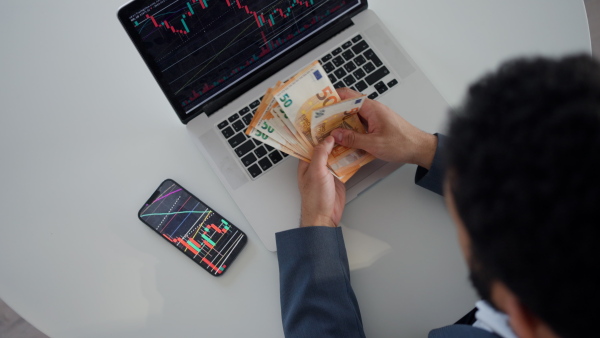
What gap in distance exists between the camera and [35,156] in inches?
47.6

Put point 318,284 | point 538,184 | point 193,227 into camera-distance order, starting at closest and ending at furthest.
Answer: point 538,184 < point 318,284 < point 193,227

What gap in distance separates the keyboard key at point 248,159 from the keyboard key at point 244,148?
12 mm

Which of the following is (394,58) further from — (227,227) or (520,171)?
(520,171)

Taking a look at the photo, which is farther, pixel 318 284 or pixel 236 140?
pixel 236 140

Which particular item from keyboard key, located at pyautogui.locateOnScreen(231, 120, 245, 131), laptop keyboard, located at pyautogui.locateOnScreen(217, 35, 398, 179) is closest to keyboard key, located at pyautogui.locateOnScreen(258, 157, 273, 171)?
laptop keyboard, located at pyautogui.locateOnScreen(217, 35, 398, 179)

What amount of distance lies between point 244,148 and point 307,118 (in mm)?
187

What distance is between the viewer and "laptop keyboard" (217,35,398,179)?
1.15 meters

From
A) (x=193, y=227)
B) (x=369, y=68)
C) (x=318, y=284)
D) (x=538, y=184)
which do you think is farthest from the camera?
(x=369, y=68)

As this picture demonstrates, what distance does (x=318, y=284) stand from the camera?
1.01 meters

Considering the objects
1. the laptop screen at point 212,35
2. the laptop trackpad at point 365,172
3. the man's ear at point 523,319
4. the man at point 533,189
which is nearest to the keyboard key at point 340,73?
the laptop screen at point 212,35

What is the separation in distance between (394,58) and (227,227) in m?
0.60

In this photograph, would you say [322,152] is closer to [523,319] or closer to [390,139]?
[390,139]

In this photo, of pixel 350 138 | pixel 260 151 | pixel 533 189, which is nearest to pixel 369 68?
pixel 350 138

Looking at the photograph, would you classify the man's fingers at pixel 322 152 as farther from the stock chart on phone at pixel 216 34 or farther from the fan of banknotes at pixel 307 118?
the stock chart on phone at pixel 216 34
